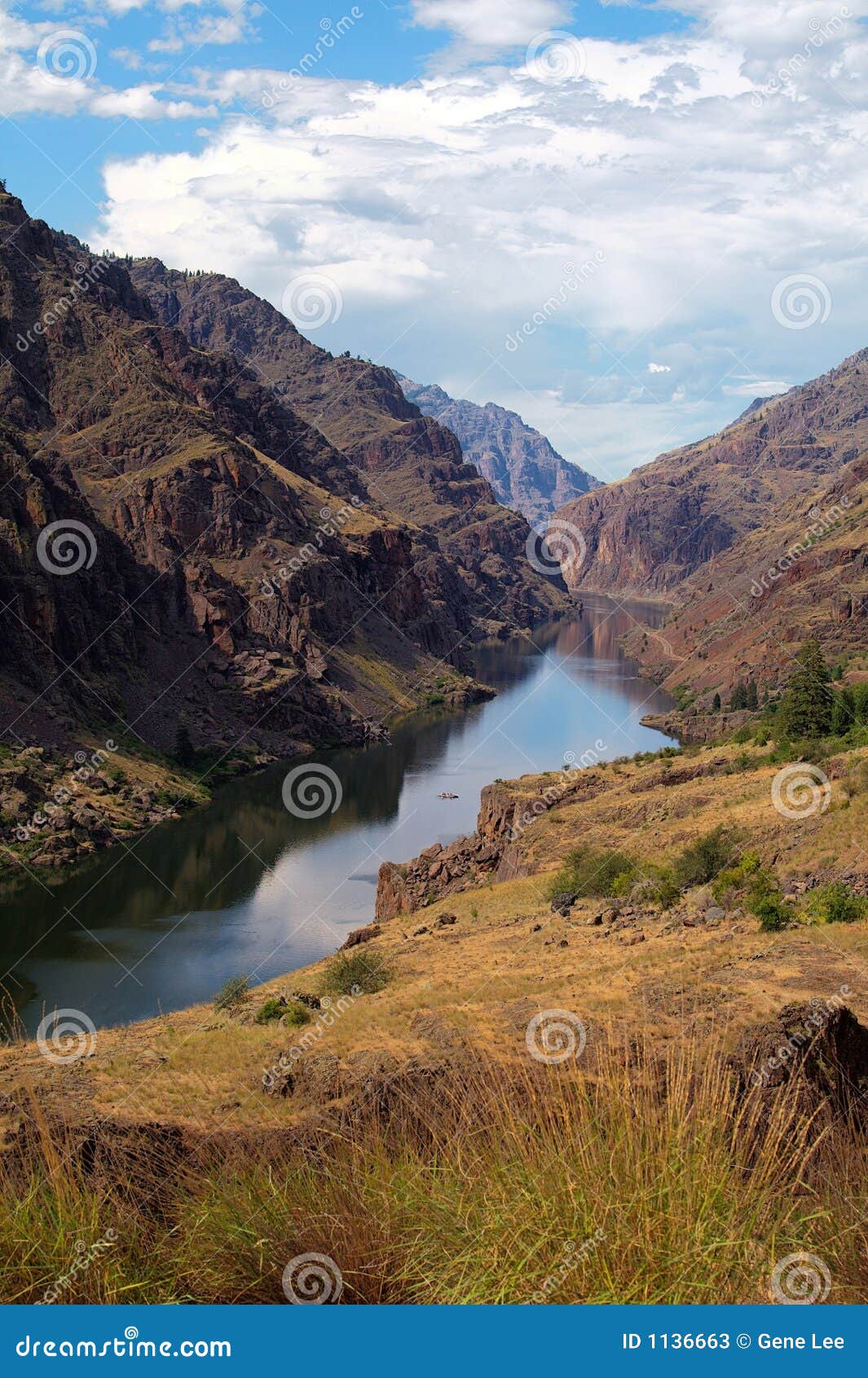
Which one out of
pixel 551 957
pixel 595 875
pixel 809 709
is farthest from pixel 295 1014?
pixel 809 709

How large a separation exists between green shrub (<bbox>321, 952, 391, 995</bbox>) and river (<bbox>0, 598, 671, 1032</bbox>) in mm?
11233

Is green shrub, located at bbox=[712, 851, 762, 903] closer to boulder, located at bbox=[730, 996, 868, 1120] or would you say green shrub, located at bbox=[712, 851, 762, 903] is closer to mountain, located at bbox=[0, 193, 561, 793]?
boulder, located at bbox=[730, 996, 868, 1120]

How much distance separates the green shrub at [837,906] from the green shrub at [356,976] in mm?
11272

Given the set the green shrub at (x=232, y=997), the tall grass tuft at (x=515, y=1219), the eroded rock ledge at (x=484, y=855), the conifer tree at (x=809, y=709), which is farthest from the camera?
the conifer tree at (x=809, y=709)

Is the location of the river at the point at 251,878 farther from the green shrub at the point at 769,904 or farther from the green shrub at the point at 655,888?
the green shrub at the point at 769,904

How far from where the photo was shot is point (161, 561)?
11625 centimetres

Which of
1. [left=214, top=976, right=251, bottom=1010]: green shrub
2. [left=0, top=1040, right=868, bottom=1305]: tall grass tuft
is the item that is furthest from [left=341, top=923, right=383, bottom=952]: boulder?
[left=0, top=1040, right=868, bottom=1305]: tall grass tuft

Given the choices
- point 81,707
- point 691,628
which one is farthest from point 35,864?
point 691,628

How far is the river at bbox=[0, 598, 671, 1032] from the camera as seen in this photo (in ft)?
152

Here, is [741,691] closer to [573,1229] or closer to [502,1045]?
[502,1045]

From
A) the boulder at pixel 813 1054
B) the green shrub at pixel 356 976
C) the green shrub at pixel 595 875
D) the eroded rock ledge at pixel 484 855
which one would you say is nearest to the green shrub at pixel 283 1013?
the green shrub at pixel 356 976

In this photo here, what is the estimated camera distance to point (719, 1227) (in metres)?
5.63

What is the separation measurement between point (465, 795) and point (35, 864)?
31392 millimetres

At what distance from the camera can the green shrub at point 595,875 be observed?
3675 cm
